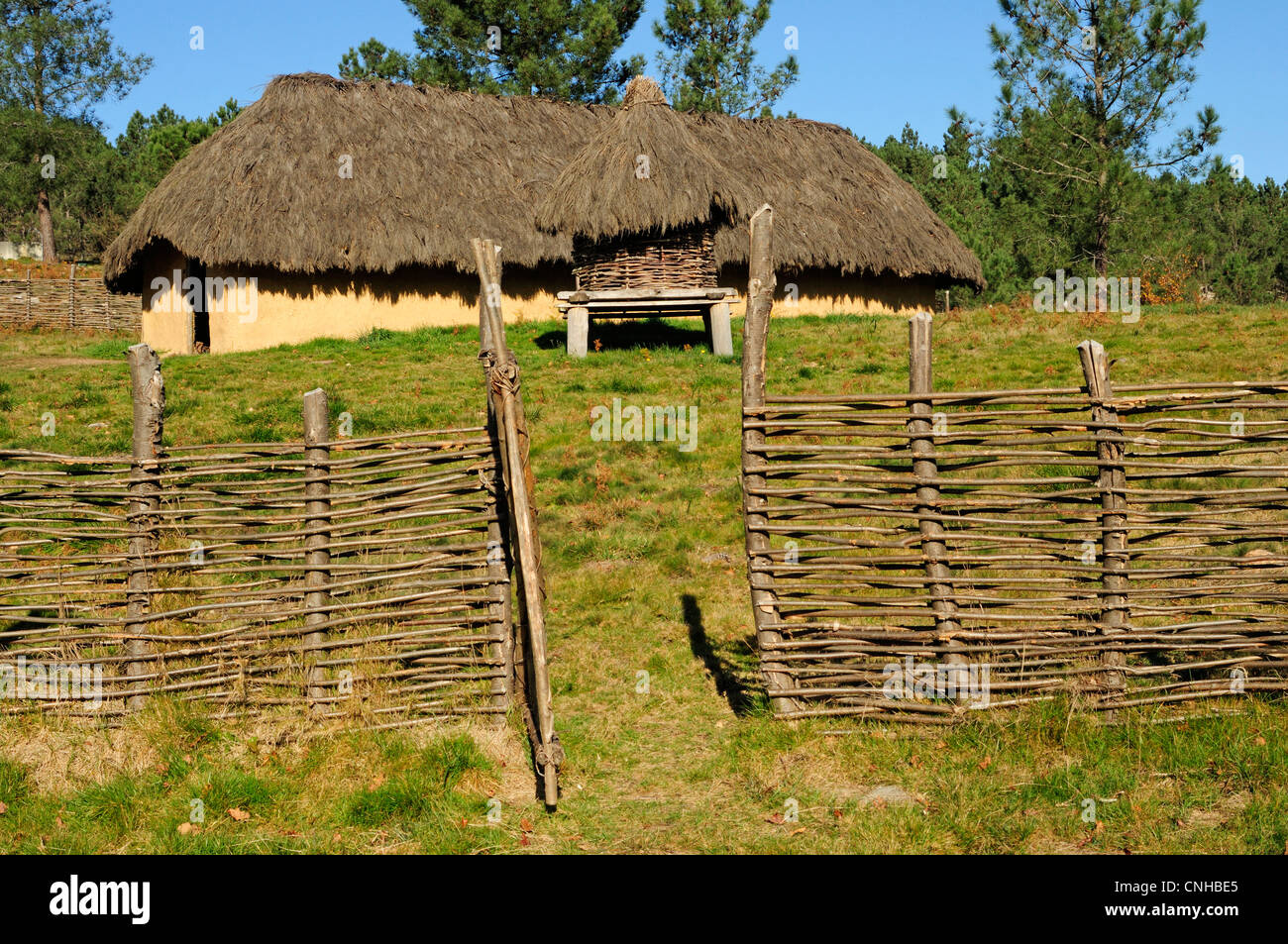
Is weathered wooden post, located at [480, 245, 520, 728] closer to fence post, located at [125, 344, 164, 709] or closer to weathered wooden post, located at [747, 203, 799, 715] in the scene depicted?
weathered wooden post, located at [747, 203, 799, 715]

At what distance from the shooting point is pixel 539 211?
552 inches

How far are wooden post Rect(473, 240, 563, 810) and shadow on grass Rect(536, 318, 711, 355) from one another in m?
9.07

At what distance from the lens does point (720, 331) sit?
12.9 meters

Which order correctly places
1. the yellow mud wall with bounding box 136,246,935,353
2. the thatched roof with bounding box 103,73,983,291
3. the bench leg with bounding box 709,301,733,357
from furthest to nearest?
the yellow mud wall with bounding box 136,246,935,353 → the thatched roof with bounding box 103,73,983,291 → the bench leg with bounding box 709,301,733,357

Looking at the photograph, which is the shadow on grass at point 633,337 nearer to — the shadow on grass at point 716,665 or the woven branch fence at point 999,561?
the shadow on grass at point 716,665

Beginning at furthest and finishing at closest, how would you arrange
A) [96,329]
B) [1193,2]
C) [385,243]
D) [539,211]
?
1. [96,329]
2. [1193,2]
3. [385,243]
4. [539,211]

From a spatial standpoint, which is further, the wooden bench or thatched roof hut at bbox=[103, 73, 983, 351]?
thatched roof hut at bbox=[103, 73, 983, 351]

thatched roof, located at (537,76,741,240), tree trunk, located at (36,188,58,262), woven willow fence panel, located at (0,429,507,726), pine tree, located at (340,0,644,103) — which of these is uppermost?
pine tree, located at (340,0,644,103)

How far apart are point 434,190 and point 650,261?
518 cm

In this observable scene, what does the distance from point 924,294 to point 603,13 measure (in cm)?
1430

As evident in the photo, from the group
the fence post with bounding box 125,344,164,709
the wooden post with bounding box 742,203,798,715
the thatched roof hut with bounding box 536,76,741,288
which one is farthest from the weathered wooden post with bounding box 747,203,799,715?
→ the thatched roof hut with bounding box 536,76,741,288

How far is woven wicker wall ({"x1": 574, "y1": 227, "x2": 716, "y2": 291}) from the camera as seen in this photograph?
1338 cm

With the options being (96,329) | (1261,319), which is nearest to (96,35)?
(96,329)
